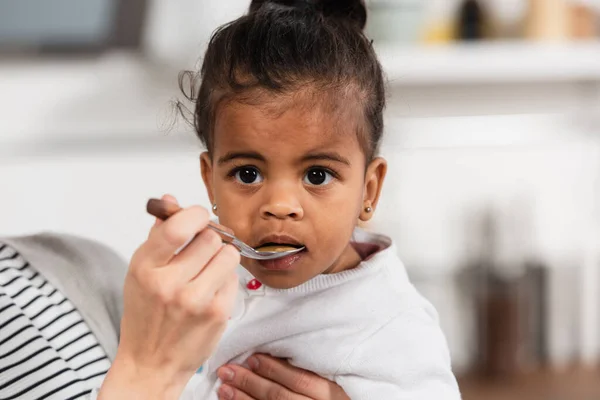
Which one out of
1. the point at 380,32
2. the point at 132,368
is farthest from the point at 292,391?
the point at 380,32

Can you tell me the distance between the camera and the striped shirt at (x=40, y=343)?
763 millimetres

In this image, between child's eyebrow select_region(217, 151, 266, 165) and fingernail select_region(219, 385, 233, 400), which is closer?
child's eyebrow select_region(217, 151, 266, 165)

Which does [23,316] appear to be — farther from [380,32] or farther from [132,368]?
[380,32]

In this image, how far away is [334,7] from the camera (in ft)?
3.03

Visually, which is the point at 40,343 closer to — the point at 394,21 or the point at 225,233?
the point at 225,233

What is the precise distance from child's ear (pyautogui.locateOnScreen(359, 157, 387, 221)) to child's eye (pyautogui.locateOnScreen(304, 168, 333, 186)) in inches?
3.2

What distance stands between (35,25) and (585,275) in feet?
5.92

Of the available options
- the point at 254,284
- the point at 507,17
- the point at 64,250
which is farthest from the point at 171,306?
the point at 507,17

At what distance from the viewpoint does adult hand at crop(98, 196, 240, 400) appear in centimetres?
58

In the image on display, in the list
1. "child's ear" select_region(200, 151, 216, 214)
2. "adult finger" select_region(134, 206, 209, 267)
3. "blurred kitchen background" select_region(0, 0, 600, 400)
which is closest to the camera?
"adult finger" select_region(134, 206, 209, 267)

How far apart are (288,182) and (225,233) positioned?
102 mm

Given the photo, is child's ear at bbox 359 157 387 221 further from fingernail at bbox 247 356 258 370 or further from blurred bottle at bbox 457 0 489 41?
blurred bottle at bbox 457 0 489 41

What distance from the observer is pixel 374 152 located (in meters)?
0.83

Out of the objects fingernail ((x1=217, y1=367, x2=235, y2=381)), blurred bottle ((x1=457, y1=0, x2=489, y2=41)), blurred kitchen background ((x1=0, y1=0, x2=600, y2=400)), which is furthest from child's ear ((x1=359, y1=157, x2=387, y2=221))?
blurred bottle ((x1=457, y1=0, x2=489, y2=41))
